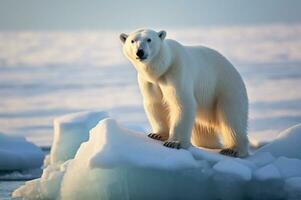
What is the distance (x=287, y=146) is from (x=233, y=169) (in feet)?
3.37

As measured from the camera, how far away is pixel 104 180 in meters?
7.71

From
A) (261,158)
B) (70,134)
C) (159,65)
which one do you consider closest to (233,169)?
(261,158)

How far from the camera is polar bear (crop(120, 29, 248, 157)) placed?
793 cm

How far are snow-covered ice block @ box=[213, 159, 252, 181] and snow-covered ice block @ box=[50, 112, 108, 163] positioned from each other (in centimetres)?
458

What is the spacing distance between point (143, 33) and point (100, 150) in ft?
3.83

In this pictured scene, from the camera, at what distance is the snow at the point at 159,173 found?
24.7ft

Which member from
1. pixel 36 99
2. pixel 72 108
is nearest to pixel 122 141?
pixel 72 108

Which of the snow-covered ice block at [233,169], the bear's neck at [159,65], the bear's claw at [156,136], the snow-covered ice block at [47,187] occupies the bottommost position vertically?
the snow-covered ice block at [47,187]

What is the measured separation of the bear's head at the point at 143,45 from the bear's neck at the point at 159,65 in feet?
0.17

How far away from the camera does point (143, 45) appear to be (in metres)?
7.73

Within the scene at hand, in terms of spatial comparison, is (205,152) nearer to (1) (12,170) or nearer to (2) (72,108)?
(1) (12,170)

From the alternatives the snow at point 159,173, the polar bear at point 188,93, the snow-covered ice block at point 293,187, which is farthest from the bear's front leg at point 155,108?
the snow-covered ice block at point 293,187

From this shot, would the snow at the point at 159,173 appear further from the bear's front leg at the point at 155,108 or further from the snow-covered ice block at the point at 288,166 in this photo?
the bear's front leg at the point at 155,108

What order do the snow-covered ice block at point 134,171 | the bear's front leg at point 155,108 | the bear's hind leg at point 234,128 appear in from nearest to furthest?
1. the snow-covered ice block at point 134,171
2. the bear's front leg at point 155,108
3. the bear's hind leg at point 234,128
